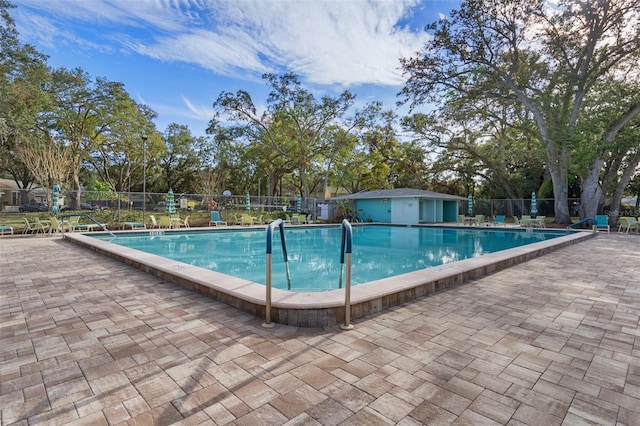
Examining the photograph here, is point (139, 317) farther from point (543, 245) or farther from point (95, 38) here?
point (95, 38)

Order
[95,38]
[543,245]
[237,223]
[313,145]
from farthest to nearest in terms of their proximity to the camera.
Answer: [313,145] < [237,223] < [95,38] < [543,245]

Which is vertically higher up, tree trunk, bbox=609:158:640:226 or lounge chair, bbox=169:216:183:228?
tree trunk, bbox=609:158:640:226

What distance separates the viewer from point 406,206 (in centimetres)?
2164

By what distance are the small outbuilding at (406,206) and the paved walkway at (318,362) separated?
17.1 meters

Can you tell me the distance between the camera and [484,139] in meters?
28.0

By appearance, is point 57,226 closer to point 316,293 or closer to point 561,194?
point 316,293

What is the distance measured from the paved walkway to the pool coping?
0.16 m

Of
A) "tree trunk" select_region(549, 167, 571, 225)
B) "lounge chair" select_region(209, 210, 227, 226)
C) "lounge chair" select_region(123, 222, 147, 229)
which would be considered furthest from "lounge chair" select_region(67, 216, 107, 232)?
"tree trunk" select_region(549, 167, 571, 225)

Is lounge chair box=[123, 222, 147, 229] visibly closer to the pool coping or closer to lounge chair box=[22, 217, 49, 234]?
lounge chair box=[22, 217, 49, 234]

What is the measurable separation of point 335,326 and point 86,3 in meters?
14.1

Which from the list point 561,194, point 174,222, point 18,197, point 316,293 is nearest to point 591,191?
point 561,194

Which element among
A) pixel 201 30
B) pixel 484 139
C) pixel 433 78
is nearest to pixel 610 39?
pixel 433 78

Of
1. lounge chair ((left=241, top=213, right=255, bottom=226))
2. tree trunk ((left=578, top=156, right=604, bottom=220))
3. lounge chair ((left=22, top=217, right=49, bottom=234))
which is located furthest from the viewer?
tree trunk ((left=578, top=156, right=604, bottom=220))

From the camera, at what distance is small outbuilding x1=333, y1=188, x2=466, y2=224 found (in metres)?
21.4
